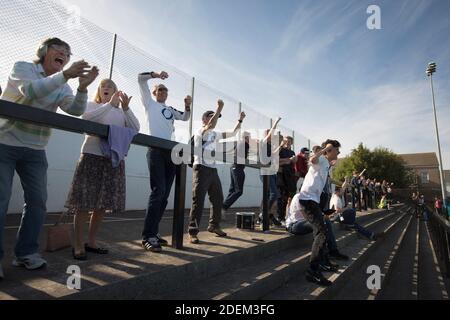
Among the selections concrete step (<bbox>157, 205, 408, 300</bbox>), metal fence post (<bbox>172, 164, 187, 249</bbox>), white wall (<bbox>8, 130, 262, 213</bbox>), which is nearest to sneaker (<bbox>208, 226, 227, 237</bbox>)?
concrete step (<bbox>157, 205, 408, 300</bbox>)

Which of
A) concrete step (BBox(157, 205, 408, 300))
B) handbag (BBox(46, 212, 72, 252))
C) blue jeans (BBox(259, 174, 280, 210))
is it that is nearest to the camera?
concrete step (BBox(157, 205, 408, 300))

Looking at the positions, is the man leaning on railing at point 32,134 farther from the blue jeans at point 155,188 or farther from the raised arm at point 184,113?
the raised arm at point 184,113

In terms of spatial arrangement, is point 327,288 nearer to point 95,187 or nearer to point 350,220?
point 95,187

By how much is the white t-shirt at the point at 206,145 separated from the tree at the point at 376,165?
39.4m

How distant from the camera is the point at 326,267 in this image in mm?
3807

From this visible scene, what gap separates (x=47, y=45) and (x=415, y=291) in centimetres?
588

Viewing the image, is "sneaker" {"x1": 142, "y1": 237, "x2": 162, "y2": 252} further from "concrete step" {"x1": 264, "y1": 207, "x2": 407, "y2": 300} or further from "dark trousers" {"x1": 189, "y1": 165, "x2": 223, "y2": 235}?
"concrete step" {"x1": 264, "y1": 207, "x2": 407, "y2": 300}

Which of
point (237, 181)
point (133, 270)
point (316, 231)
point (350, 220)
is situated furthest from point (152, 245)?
point (350, 220)

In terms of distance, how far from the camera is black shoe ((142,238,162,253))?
2.80m

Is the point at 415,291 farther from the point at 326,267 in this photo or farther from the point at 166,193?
the point at 166,193

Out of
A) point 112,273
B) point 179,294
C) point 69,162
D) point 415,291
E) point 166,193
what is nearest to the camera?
point 112,273

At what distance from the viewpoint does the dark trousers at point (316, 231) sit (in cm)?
331

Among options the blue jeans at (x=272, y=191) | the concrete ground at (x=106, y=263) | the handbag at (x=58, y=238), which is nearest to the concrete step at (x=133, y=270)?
the concrete ground at (x=106, y=263)
